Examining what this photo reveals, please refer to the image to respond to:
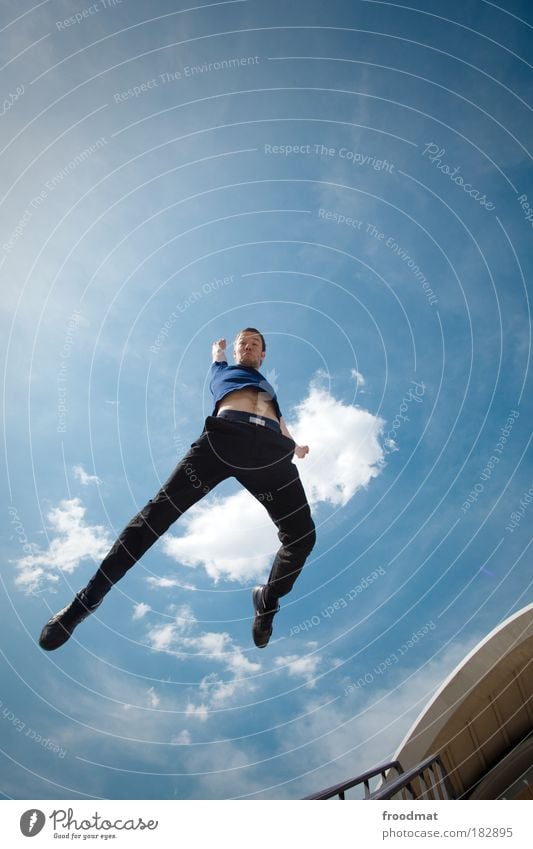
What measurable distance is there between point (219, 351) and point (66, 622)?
3.82m

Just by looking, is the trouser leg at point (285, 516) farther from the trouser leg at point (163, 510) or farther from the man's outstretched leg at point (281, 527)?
the trouser leg at point (163, 510)

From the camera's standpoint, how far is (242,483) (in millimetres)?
4758

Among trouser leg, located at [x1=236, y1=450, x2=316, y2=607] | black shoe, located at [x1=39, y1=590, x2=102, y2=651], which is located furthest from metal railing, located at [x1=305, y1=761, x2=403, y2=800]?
black shoe, located at [x1=39, y1=590, x2=102, y2=651]

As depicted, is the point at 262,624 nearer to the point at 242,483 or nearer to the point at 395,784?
the point at 242,483

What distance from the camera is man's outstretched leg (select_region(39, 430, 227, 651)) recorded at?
4.14 m

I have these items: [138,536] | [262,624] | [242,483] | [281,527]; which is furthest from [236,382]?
[262,624]

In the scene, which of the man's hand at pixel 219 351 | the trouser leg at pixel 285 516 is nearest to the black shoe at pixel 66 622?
the trouser leg at pixel 285 516

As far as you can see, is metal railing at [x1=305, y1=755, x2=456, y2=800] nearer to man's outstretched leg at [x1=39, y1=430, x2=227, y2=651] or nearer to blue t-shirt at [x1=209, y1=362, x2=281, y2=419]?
man's outstretched leg at [x1=39, y1=430, x2=227, y2=651]
